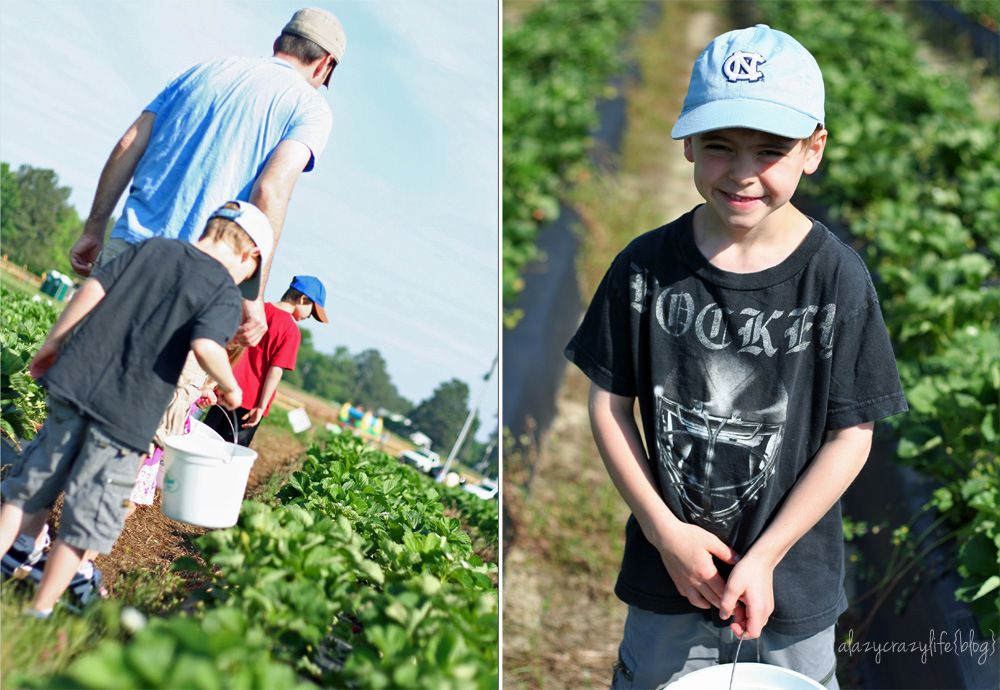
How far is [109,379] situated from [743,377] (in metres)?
1.17

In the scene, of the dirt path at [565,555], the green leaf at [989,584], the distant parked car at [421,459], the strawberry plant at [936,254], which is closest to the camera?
the green leaf at [989,584]

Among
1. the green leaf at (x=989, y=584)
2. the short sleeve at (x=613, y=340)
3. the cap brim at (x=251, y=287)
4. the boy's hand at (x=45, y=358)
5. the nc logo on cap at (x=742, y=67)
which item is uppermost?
the nc logo on cap at (x=742, y=67)

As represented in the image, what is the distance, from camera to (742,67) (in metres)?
2.13

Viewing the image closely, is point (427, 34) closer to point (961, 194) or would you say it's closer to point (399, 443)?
point (399, 443)

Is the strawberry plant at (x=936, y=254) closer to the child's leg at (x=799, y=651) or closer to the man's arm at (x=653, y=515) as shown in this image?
the child's leg at (x=799, y=651)

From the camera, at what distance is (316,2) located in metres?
2.46

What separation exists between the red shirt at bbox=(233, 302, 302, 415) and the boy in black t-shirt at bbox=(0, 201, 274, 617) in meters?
0.46

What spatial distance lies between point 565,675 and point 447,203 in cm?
159

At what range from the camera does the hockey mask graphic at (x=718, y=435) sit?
2258 mm

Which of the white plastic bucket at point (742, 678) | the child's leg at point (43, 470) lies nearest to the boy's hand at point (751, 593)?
the white plastic bucket at point (742, 678)

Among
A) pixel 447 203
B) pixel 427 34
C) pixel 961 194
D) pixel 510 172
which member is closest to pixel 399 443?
pixel 447 203

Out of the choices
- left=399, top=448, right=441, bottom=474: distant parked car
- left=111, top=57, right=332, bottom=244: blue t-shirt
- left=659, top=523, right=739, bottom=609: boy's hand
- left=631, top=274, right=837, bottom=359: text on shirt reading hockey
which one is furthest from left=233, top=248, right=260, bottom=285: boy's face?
left=399, top=448, right=441, bottom=474: distant parked car

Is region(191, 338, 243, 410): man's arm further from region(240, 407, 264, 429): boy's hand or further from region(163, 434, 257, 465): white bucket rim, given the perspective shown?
region(240, 407, 264, 429): boy's hand

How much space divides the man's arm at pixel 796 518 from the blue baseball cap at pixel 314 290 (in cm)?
105
